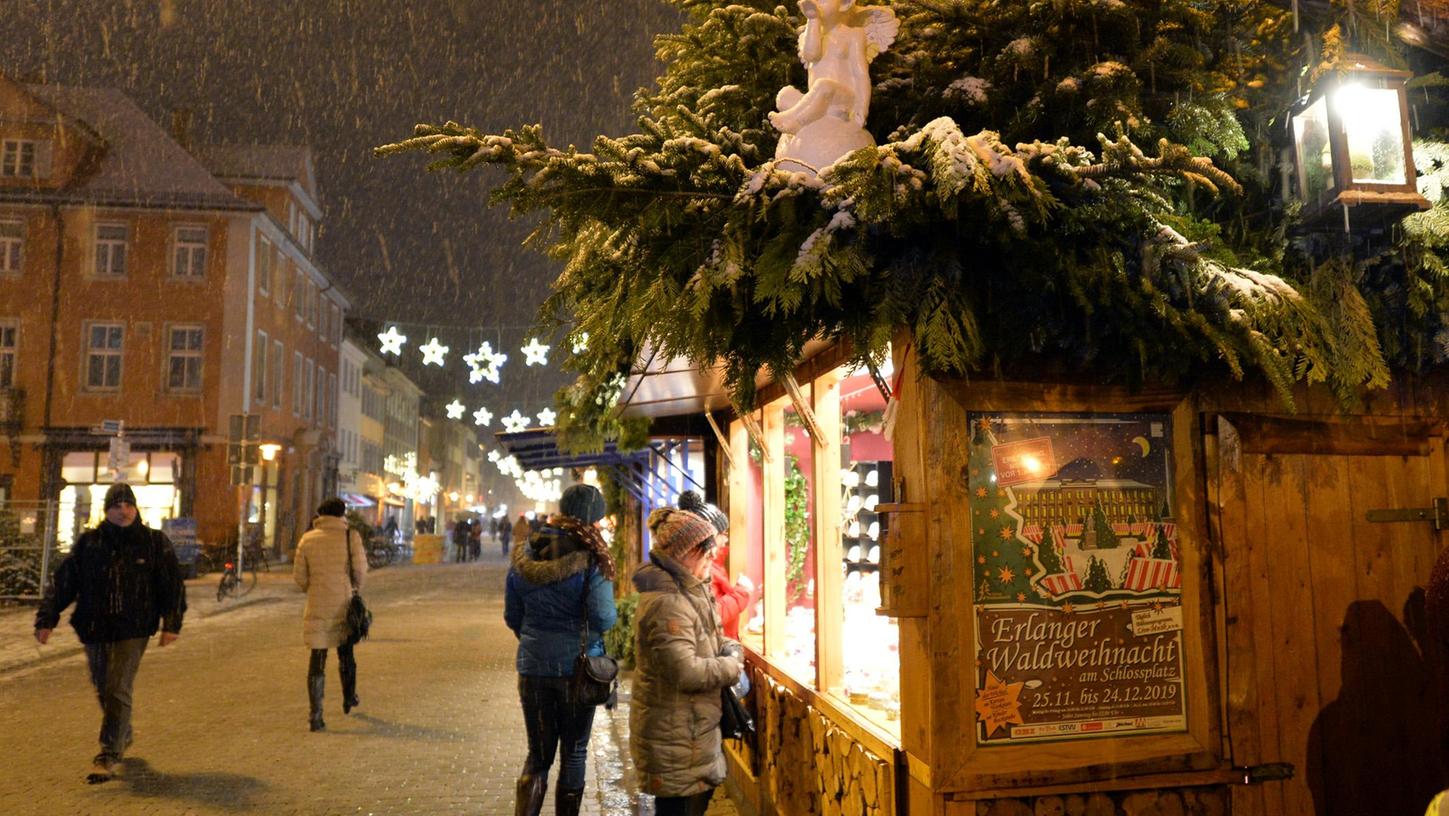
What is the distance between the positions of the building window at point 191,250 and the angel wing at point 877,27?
1211 inches

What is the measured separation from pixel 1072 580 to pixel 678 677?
1.49 metres

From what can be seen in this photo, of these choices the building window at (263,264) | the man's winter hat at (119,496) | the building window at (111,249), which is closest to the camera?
the man's winter hat at (119,496)

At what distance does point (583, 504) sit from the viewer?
5160 millimetres

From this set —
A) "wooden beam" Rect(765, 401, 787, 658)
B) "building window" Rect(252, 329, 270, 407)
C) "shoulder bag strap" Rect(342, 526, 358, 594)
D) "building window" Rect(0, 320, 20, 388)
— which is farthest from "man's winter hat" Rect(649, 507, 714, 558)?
"building window" Rect(0, 320, 20, 388)

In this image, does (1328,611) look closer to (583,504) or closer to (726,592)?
(583,504)

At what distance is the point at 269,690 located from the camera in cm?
1036

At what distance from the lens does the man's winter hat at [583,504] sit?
512 centimetres

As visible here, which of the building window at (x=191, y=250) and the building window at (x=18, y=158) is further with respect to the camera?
the building window at (x=191, y=250)

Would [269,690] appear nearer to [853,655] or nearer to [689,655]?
[853,655]

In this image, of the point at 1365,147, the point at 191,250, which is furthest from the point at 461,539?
the point at 1365,147

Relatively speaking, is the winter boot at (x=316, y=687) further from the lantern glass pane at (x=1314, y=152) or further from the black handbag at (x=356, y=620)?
the lantern glass pane at (x=1314, y=152)

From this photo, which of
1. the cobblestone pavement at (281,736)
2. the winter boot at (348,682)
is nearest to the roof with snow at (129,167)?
the cobblestone pavement at (281,736)

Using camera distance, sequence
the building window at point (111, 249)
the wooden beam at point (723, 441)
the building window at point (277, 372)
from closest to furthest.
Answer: the wooden beam at point (723, 441) < the building window at point (111, 249) < the building window at point (277, 372)

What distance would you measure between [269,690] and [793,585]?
5.72 meters
